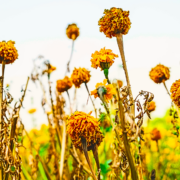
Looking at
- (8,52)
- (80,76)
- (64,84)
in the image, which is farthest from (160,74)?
(8,52)

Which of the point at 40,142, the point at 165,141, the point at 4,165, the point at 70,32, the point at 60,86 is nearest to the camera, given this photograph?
the point at 4,165

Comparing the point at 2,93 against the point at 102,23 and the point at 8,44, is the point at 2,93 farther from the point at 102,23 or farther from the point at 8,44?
the point at 102,23

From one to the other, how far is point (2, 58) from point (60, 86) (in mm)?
474

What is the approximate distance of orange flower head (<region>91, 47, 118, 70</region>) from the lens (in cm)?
65

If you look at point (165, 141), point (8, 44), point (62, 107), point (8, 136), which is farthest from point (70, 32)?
point (165, 141)

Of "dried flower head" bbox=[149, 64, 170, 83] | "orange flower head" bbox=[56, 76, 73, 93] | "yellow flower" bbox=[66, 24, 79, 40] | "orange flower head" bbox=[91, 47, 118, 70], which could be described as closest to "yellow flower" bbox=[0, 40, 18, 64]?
"orange flower head" bbox=[91, 47, 118, 70]

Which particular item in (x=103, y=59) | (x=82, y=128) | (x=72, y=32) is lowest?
(x=82, y=128)

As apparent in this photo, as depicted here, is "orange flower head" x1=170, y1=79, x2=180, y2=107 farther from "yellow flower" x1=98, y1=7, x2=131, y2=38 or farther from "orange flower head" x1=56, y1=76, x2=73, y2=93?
"orange flower head" x1=56, y1=76, x2=73, y2=93

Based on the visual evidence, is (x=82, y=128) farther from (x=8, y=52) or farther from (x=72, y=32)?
(x=72, y=32)

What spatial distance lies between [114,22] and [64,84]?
0.59 m

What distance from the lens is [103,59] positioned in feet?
2.12

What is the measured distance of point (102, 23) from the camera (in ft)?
2.02

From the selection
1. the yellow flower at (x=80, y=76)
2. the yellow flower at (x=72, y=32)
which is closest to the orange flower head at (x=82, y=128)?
the yellow flower at (x=80, y=76)

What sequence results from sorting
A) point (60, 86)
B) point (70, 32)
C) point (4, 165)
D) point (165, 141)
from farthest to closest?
point (165, 141) → point (70, 32) → point (60, 86) → point (4, 165)
